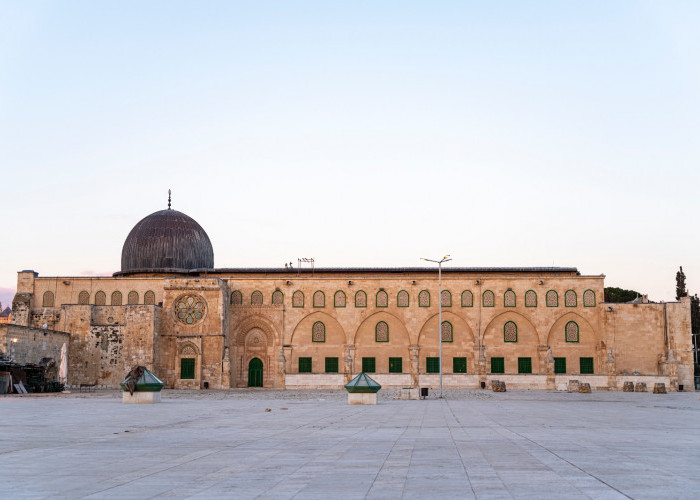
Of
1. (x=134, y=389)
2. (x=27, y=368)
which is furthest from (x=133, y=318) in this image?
(x=134, y=389)

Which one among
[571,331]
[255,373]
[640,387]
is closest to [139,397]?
[255,373]

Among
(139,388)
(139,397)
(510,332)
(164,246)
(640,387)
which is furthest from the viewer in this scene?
(164,246)

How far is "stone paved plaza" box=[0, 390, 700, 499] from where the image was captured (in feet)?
25.4

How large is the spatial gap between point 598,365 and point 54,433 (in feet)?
161

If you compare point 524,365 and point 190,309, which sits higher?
point 190,309

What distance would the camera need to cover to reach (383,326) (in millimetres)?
58969

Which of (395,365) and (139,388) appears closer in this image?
(139,388)

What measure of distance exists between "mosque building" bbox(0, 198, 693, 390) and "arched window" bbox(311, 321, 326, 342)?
0.27 feet

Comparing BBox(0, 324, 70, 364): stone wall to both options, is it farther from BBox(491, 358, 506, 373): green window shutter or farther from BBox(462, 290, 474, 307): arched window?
BBox(491, 358, 506, 373): green window shutter

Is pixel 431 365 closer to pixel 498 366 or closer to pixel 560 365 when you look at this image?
pixel 498 366

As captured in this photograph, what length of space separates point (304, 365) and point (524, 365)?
16.6 meters

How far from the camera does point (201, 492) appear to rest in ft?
25.0

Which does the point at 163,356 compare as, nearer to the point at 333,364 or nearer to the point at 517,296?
the point at 333,364

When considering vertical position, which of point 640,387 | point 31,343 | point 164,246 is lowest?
point 640,387
